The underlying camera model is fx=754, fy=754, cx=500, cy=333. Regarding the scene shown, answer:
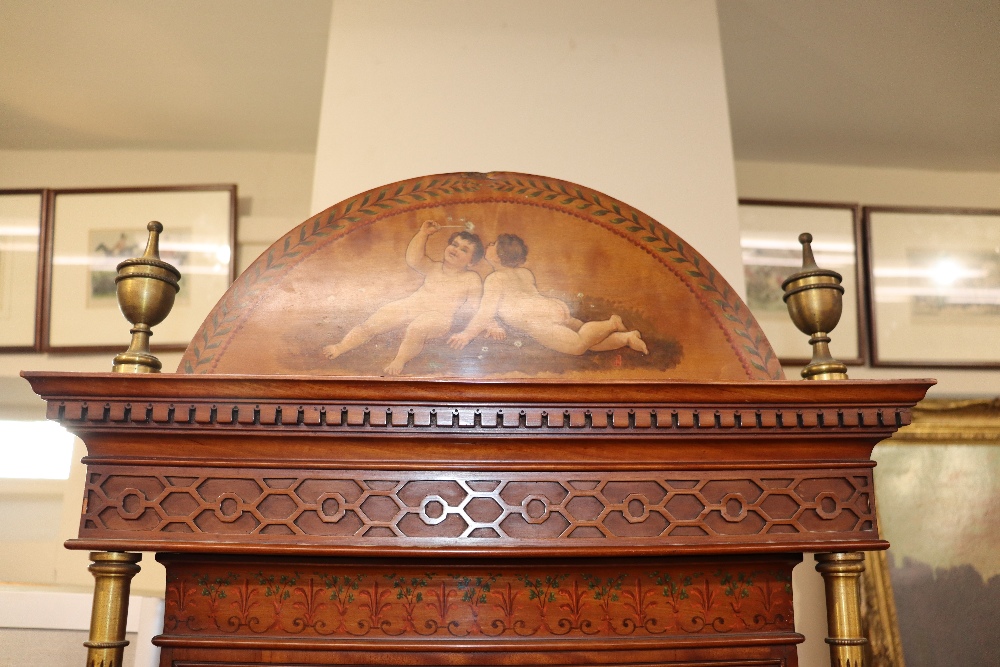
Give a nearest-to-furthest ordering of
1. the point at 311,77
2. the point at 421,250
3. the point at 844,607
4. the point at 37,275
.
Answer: the point at 844,607
the point at 421,250
the point at 311,77
the point at 37,275

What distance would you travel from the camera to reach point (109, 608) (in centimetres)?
133

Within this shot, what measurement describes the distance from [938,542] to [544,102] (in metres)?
2.05

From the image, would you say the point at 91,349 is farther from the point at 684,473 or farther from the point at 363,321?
the point at 684,473

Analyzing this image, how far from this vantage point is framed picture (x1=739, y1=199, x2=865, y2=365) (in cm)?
292

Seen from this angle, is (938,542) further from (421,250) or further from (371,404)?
(371,404)

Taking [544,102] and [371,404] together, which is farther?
[544,102]

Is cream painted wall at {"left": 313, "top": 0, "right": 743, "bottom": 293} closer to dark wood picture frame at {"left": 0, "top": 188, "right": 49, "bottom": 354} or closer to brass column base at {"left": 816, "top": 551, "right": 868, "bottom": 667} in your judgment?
brass column base at {"left": 816, "top": 551, "right": 868, "bottom": 667}

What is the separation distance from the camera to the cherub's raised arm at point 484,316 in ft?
5.47

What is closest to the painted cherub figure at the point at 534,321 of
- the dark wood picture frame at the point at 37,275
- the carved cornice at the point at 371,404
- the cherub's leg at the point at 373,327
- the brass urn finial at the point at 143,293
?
the cherub's leg at the point at 373,327

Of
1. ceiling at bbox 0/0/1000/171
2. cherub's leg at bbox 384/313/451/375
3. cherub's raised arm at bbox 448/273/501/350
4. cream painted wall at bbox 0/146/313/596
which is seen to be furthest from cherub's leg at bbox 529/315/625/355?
cream painted wall at bbox 0/146/313/596

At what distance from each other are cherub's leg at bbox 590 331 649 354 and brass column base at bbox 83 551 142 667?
3.37 ft

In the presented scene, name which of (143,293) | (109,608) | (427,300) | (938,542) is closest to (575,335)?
(427,300)

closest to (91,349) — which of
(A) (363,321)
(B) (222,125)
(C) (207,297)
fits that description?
(C) (207,297)

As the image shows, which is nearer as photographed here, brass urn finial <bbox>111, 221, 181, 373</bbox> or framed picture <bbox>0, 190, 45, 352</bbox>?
brass urn finial <bbox>111, 221, 181, 373</bbox>
